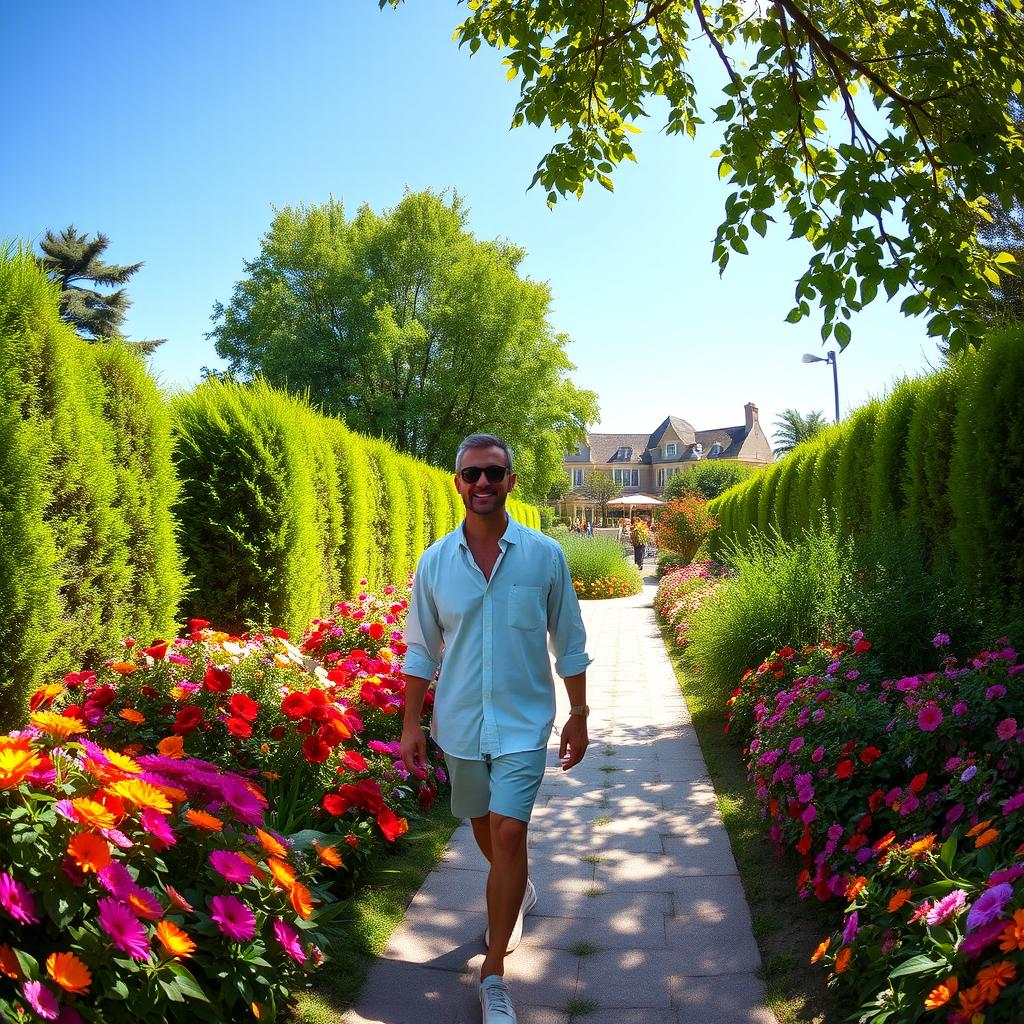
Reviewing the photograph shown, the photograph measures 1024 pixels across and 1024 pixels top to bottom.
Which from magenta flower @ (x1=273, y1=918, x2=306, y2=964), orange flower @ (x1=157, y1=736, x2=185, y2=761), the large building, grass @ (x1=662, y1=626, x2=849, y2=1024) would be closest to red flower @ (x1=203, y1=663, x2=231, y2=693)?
orange flower @ (x1=157, y1=736, x2=185, y2=761)

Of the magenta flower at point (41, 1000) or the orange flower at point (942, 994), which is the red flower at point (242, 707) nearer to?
the magenta flower at point (41, 1000)

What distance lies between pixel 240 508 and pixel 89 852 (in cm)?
466

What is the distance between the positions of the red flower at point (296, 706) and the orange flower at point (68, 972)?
72.9 inches

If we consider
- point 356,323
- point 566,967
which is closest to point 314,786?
point 566,967

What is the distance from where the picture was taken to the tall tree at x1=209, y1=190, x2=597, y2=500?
27.4m

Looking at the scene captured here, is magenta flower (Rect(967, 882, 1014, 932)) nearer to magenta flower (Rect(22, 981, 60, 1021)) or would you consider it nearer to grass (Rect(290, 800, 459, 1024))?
grass (Rect(290, 800, 459, 1024))

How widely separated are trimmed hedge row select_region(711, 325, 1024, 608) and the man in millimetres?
3184

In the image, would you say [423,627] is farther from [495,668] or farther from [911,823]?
[911,823]

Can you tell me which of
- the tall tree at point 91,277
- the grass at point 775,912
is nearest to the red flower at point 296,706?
the grass at point 775,912

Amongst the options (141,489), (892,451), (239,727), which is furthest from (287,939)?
(892,451)

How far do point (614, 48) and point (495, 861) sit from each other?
18.3ft

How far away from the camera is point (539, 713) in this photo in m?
2.79

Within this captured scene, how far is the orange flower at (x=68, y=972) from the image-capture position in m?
1.70

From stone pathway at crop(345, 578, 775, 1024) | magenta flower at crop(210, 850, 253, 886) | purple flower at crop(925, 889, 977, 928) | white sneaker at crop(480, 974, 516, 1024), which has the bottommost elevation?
stone pathway at crop(345, 578, 775, 1024)
